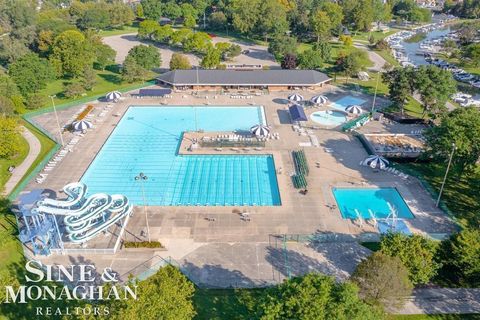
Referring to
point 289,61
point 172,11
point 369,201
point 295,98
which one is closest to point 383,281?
point 369,201

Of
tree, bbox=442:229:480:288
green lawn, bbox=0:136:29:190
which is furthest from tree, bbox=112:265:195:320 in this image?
green lawn, bbox=0:136:29:190

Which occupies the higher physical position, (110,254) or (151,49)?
(151,49)

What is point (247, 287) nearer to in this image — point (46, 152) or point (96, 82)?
point (46, 152)

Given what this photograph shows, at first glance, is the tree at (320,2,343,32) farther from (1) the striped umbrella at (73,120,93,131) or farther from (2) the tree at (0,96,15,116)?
(2) the tree at (0,96,15,116)

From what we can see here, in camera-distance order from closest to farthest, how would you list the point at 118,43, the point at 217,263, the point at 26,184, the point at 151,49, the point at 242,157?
the point at 217,263
the point at 26,184
the point at 242,157
the point at 151,49
the point at 118,43

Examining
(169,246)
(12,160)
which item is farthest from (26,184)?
(169,246)

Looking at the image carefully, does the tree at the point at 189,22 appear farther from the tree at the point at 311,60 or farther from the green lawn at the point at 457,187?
A: the green lawn at the point at 457,187

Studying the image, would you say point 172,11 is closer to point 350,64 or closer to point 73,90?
point 73,90
